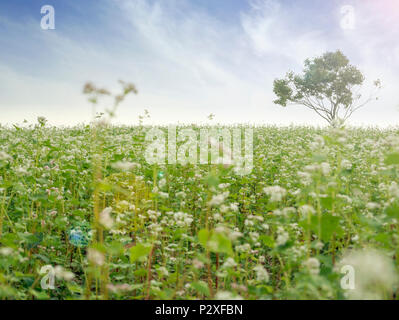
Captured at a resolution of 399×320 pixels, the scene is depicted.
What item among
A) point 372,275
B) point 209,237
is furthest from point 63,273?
point 372,275

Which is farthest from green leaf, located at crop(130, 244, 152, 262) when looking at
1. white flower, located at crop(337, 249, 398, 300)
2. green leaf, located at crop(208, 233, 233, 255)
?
white flower, located at crop(337, 249, 398, 300)

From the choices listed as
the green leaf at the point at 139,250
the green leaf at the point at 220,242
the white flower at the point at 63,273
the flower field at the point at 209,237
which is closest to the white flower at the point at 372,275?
the flower field at the point at 209,237

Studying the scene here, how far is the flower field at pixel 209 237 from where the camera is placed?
2316 millimetres

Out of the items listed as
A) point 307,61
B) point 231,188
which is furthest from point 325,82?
point 231,188

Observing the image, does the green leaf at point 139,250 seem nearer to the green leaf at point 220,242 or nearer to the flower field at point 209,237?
the flower field at point 209,237

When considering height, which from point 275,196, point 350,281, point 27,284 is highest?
point 275,196

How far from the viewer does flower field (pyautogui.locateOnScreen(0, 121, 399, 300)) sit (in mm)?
2316

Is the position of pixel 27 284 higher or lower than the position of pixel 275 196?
lower
